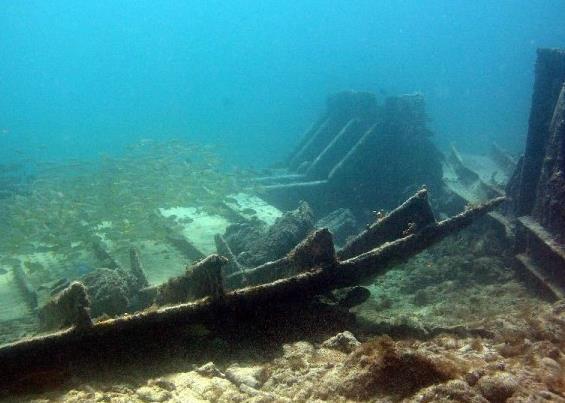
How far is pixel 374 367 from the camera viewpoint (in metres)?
3.15

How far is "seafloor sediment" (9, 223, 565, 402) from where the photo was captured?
116 inches

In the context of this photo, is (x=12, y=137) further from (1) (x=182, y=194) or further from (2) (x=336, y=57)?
(2) (x=336, y=57)

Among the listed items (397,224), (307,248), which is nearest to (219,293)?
(307,248)

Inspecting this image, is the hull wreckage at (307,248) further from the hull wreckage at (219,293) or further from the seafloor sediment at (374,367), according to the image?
the seafloor sediment at (374,367)

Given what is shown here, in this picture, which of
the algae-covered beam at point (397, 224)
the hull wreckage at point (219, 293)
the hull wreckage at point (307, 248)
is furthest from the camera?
the algae-covered beam at point (397, 224)

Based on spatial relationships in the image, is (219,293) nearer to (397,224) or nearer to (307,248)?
(307,248)

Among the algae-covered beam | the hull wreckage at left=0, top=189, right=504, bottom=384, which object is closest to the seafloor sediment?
the hull wreckage at left=0, top=189, right=504, bottom=384

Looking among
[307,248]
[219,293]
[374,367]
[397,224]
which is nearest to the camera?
[374,367]

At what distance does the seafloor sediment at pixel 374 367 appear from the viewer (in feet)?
9.67

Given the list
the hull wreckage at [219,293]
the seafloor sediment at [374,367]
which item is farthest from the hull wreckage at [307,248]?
the seafloor sediment at [374,367]

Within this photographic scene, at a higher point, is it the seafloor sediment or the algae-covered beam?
the algae-covered beam

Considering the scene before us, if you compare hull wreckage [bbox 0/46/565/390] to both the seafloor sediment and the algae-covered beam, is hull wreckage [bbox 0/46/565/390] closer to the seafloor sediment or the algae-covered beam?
the algae-covered beam

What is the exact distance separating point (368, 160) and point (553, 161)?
6.87 meters

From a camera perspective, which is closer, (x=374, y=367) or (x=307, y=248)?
(x=374, y=367)
